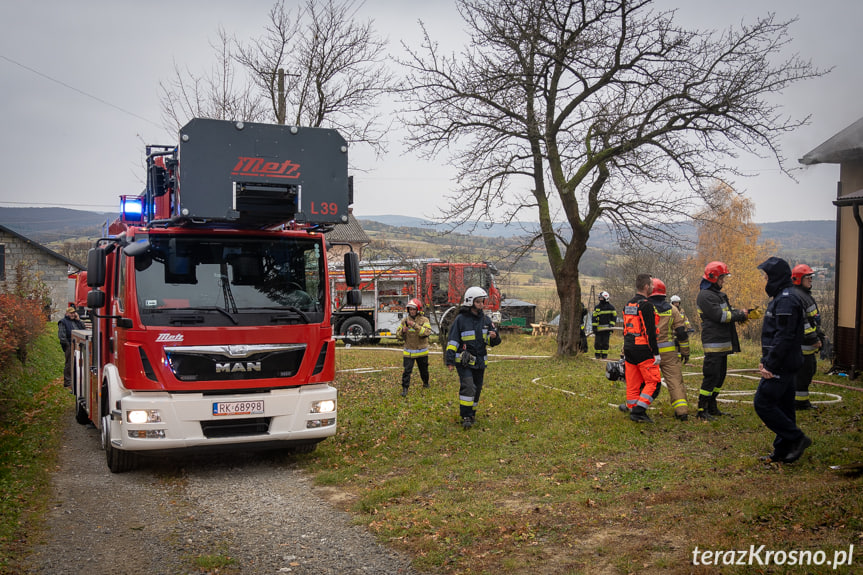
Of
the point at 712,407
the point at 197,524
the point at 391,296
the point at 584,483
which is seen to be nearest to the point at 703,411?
the point at 712,407

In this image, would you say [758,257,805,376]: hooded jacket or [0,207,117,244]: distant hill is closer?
[758,257,805,376]: hooded jacket

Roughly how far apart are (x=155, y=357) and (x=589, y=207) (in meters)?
12.5

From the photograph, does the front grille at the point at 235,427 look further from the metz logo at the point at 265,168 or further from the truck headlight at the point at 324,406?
the metz logo at the point at 265,168

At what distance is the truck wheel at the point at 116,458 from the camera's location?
7.62m

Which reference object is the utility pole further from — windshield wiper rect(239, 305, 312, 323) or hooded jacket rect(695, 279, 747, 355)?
hooded jacket rect(695, 279, 747, 355)

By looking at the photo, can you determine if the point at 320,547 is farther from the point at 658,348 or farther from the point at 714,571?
the point at 658,348

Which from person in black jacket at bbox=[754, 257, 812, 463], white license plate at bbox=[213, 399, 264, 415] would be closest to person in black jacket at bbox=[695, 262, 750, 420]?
person in black jacket at bbox=[754, 257, 812, 463]

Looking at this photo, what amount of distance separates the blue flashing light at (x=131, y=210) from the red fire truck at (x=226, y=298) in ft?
3.21

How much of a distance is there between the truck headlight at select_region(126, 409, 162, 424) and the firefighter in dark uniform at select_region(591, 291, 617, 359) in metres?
13.9

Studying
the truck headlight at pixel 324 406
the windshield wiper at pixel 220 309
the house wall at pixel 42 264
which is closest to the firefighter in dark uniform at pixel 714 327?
the truck headlight at pixel 324 406

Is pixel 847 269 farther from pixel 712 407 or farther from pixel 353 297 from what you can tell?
pixel 353 297

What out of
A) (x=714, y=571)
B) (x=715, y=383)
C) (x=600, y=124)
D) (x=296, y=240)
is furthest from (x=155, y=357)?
(x=600, y=124)

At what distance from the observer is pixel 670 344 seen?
9250 millimetres

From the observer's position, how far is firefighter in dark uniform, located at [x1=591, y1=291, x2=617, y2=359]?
1894cm
